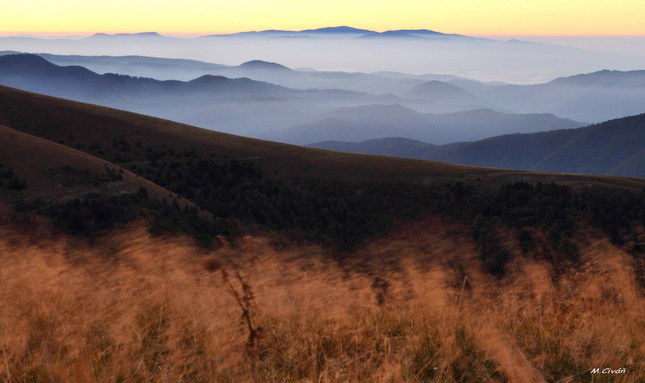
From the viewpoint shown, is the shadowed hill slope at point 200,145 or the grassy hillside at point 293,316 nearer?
the grassy hillside at point 293,316

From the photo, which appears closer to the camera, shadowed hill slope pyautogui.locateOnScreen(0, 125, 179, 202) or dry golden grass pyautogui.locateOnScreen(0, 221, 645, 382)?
dry golden grass pyautogui.locateOnScreen(0, 221, 645, 382)

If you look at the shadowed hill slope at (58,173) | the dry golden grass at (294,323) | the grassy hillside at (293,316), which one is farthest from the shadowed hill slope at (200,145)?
the dry golden grass at (294,323)

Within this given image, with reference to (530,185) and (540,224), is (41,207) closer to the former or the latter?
(540,224)

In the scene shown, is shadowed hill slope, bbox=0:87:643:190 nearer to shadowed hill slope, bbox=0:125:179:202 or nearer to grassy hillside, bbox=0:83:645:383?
shadowed hill slope, bbox=0:125:179:202

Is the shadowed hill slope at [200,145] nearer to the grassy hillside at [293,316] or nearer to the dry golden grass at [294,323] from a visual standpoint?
the grassy hillside at [293,316]

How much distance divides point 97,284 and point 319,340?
3.34m

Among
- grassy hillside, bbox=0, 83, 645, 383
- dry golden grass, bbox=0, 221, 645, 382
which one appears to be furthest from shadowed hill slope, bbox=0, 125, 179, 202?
dry golden grass, bbox=0, 221, 645, 382

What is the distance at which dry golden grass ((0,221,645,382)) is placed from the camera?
12.3 ft

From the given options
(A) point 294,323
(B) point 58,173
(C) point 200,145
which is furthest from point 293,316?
(C) point 200,145

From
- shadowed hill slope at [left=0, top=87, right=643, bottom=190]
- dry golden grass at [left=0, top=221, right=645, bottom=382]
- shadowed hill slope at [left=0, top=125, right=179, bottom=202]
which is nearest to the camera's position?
dry golden grass at [left=0, top=221, right=645, bottom=382]

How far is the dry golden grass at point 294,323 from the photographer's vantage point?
3.75 metres

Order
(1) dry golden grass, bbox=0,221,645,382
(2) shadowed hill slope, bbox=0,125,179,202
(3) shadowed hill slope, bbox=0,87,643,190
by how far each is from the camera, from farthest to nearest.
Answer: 1. (3) shadowed hill slope, bbox=0,87,643,190
2. (2) shadowed hill slope, bbox=0,125,179,202
3. (1) dry golden grass, bbox=0,221,645,382

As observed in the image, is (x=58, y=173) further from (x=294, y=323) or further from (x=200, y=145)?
(x=294, y=323)

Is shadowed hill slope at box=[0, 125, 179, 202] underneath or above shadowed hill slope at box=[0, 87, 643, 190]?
underneath
